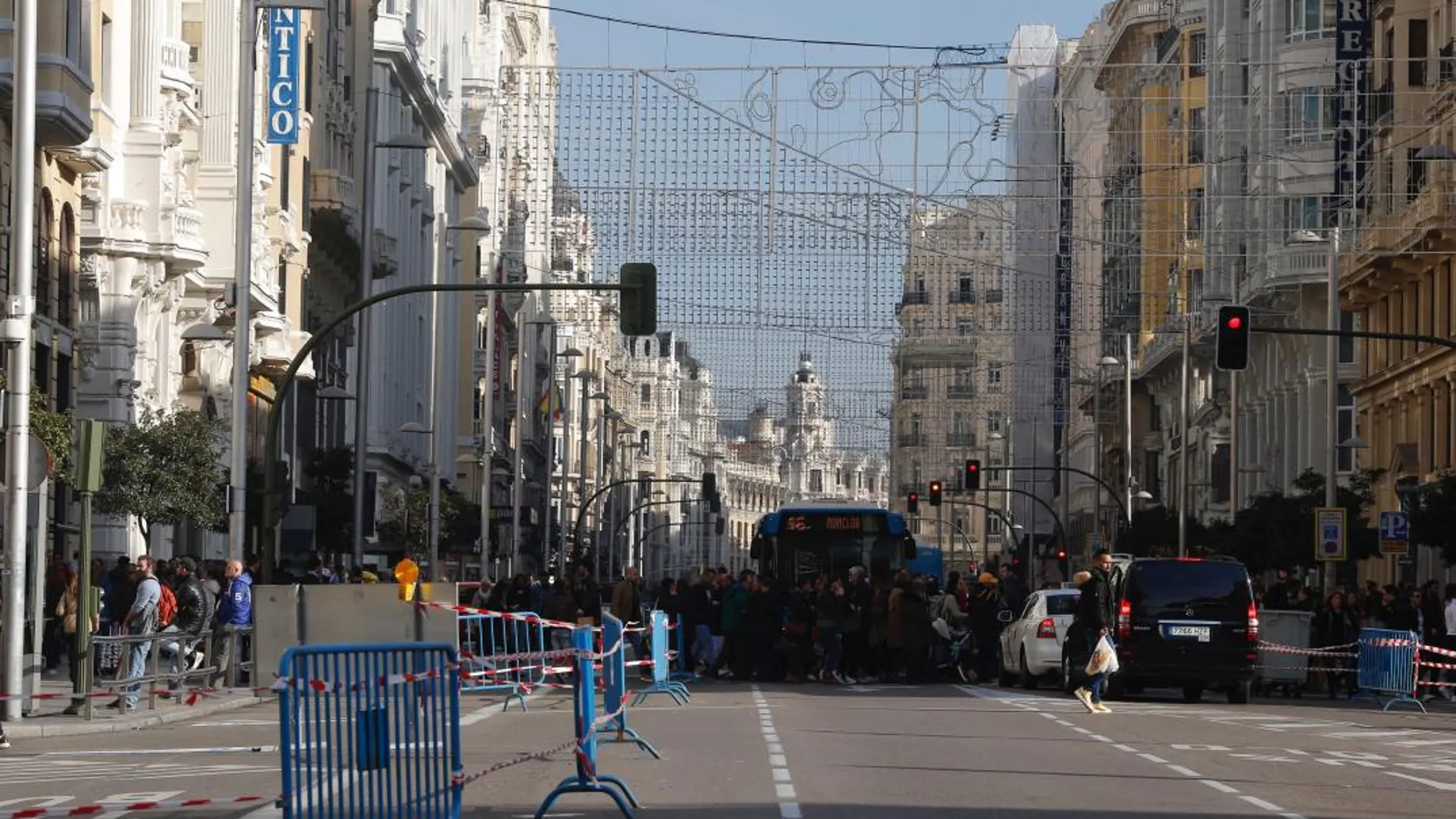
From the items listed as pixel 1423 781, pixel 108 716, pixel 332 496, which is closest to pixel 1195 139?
pixel 332 496

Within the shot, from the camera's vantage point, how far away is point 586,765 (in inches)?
627

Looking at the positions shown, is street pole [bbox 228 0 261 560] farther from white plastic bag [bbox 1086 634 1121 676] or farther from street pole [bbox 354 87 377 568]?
white plastic bag [bbox 1086 634 1121 676]

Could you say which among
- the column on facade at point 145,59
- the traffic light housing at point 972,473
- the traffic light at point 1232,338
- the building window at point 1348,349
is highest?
the column on facade at point 145,59

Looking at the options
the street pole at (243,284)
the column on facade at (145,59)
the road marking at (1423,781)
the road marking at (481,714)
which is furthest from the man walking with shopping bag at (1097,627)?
the column on facade at (145,59)

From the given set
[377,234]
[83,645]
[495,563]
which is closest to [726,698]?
[83,645]

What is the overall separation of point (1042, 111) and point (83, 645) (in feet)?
280

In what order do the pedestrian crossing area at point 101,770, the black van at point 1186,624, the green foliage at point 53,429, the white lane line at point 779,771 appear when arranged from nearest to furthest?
the white lane line at point 779,771 < the pedestrian crossing area at point 101,770 < the green foliage at point 53,429 < the black van at point 1186,624

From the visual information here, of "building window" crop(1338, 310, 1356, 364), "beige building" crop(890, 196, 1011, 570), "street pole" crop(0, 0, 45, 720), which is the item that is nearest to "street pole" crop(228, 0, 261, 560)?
"street pole" crop(0, 0, 45, 720)

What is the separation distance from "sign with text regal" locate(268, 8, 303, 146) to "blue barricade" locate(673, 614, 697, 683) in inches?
664

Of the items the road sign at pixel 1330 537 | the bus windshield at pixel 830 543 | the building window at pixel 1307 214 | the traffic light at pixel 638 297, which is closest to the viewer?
the traffic light at pixel 638 297

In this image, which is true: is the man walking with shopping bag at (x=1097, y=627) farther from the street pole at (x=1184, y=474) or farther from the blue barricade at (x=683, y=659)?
the street pole at (x=1184, y=474)

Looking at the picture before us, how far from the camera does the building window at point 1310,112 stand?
70375 mm

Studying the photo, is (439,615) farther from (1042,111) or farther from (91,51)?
(1042,111)

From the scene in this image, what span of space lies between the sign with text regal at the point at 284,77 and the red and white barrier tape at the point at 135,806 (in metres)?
39.9
